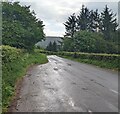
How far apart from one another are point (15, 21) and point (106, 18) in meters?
45.0

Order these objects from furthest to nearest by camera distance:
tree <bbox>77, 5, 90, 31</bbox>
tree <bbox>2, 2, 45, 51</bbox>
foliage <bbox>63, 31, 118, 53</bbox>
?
tree <bbox>77, 5, 90, 31</bbox> → foliage <bbox>63, 31, 118, 53</bbox> → tree <bbox>2, 2, 45, 51</bbox>

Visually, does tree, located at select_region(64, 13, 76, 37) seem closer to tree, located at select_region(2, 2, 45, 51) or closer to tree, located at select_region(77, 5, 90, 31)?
tree, located at select_region(77, 5, 90, 31)

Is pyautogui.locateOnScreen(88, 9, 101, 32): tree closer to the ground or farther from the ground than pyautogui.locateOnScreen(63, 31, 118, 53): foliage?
farther from the ground

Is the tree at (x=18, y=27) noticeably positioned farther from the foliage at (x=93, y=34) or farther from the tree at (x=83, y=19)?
the tree at (x=83, y=19)

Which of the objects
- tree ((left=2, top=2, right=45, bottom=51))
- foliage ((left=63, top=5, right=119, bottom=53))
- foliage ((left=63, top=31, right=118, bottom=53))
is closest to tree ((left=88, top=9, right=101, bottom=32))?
foliage ((left=63, top=5, right=119, bottom=53))

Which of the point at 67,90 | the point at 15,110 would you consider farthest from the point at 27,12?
the point at 15,110

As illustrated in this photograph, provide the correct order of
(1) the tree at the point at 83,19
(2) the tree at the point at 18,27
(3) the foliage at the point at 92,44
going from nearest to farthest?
(2) the tree at the point at 18,27 → (3) the foliage at the point at 92,44 → (1) the tree at the point at 83,19

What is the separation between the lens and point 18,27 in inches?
1523

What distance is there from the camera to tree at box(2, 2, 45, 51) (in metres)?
36.2

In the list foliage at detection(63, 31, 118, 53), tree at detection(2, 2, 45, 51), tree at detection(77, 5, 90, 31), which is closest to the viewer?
tree at detection(2, 2, 45, 51)

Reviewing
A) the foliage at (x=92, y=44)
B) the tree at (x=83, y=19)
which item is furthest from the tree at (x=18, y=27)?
the tree at (x=83, y=19)

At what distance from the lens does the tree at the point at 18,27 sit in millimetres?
36169

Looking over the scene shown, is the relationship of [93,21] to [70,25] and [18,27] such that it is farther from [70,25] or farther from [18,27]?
[18,27]

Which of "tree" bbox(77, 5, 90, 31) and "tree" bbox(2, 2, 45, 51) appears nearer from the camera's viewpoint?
"tree" bbox(2, 2, 45, 51)
